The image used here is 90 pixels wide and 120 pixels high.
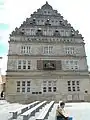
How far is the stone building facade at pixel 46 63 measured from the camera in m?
26.6

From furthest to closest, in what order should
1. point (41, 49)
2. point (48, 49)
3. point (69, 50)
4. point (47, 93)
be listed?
point (69, 50)
point (48, 49)
point (41, 49)
point (47, 93)

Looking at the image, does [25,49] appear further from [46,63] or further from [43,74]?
[43,74]

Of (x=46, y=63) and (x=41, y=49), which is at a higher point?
(x=41, y=49)

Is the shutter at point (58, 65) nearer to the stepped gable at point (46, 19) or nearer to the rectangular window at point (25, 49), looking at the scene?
Answer: the rectangular window at point (25, 49)

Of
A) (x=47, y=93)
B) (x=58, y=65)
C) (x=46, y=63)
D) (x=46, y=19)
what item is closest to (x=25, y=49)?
(x=46, y=63)

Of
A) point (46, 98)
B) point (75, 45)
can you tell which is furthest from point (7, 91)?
point (75, 45)

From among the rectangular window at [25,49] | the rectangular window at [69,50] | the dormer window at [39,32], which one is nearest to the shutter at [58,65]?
the rectangular window at [69,50]

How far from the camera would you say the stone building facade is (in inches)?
1048

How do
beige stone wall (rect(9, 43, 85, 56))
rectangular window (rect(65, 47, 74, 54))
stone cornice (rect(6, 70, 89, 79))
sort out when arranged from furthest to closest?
rectangular window (rect(65, 47, 74, 54)) < beige stone wall (rect(9, 43, 85, 56)) < stone cornice (rect(6, 70, 89, 79))

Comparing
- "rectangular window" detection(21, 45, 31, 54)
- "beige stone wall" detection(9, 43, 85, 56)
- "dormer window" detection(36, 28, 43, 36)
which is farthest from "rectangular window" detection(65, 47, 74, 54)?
"rectangular window" detection(21, 45, 31, 54)

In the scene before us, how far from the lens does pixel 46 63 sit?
27828mm

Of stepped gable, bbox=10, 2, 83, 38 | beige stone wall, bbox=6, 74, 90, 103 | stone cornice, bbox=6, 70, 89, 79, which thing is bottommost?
beige stone wall, bbox=6, 74, 90, 103

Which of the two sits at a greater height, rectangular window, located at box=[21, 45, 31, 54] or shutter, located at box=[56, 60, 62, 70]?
rectangular window, located at box=[21, 45, 31, 54]

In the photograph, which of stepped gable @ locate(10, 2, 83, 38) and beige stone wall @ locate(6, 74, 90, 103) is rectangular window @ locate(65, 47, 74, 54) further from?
beige stone wall @ locate(6, 74, 90, 103)
